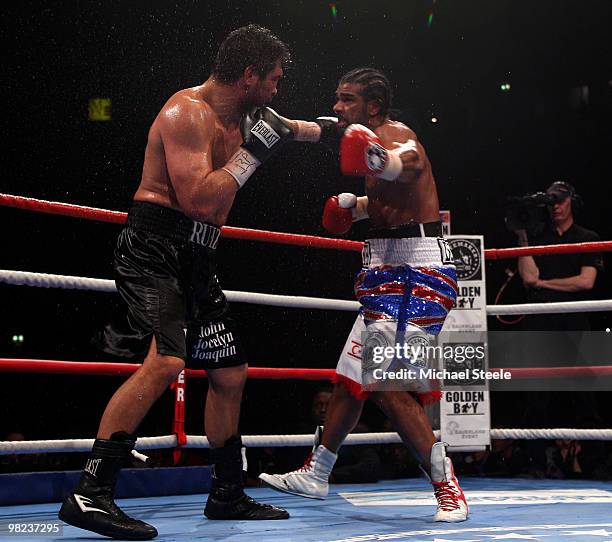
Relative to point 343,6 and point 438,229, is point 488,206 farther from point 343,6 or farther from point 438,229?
point 438,229

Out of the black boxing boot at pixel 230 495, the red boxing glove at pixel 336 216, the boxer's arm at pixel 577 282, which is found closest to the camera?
the black boxing boot at pixel 230 495

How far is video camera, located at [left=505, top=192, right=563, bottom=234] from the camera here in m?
3.73

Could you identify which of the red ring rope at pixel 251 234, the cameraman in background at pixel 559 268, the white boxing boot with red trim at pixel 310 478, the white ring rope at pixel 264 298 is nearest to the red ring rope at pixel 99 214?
the red ring rope at pixel 251 234

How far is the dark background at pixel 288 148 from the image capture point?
19.1 feet

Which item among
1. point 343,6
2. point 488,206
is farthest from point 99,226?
point 488,206

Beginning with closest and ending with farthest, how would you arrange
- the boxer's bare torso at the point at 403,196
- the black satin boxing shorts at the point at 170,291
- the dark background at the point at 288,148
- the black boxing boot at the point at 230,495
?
the black satin boxing shorts at the point at 170,291, the black boxing boot at the point at 230,495, the boxer's bare torso at the point at 403,196, the dark background at the point at 288,148

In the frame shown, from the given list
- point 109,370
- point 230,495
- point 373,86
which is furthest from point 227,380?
point 373,86

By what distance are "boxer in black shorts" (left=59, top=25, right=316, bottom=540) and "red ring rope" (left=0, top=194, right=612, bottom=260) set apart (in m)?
0.33

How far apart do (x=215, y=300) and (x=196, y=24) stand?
412 centimetres

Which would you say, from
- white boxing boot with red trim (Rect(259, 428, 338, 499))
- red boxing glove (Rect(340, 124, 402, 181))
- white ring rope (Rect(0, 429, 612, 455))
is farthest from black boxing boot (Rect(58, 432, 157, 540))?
red boxing glove (Rect(340, 124, 402, 181))

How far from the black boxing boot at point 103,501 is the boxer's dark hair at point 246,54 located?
0.90 m

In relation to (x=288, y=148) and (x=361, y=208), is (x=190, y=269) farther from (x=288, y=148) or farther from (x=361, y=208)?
(x=288, y=148)

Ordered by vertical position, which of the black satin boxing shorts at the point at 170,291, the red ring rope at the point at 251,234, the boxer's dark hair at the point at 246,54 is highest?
the boxer's dark hair at the point at 246,54

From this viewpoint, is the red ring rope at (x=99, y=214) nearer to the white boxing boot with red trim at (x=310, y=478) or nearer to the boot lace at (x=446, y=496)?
the white boxing boot with red trim at (x=310, y=478)
